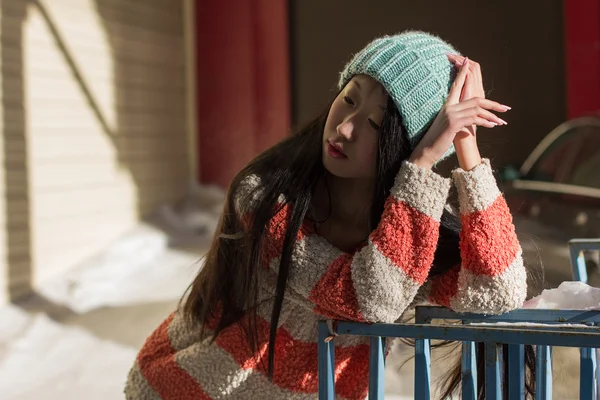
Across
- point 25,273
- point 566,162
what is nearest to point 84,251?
point 25,273

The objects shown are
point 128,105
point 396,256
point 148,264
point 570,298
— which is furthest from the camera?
point 128,105

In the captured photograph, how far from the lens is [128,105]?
143 inches

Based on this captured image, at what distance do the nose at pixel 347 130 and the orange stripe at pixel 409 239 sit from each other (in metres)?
0.14

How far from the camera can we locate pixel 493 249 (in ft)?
3.62

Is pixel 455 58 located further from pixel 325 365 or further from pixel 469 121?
pixel 325 365

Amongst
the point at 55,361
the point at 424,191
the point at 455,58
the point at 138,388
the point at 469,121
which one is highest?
the point at 455,58

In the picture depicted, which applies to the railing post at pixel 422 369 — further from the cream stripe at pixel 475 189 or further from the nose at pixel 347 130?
the nose at pixel 347 130

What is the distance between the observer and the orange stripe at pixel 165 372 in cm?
125

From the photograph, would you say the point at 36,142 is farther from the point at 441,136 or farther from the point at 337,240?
the point at 441,136

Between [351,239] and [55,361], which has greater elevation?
[351,239]

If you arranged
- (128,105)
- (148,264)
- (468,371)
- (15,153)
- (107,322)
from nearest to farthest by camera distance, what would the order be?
1. (468,371)
2. (107,322)
3. (15,153)
4. (148,264)
5. (128,105)

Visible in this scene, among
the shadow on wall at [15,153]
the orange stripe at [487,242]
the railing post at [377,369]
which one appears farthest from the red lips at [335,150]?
the shadow on wall at [15,153]

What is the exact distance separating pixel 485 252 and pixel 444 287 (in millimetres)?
108

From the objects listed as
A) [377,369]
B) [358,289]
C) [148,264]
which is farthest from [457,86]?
[148,264]
